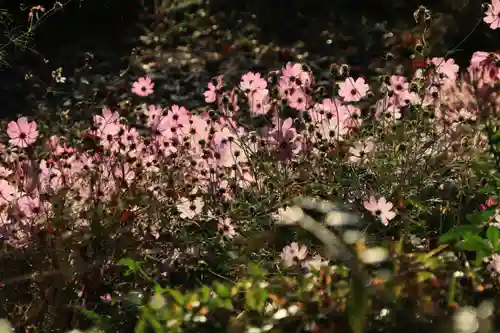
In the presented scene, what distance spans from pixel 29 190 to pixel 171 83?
6.08 meters

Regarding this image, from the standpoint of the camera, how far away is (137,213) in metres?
3.24

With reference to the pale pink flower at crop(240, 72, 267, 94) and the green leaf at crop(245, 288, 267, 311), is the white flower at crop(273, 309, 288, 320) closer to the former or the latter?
the green leaf at crop(245, 288, 267, 311)

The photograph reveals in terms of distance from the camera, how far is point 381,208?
9.42ft

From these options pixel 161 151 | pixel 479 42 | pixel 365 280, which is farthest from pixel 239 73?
pixel 365 280

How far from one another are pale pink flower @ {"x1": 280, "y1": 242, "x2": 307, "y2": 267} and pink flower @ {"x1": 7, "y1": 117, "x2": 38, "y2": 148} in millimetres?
1174

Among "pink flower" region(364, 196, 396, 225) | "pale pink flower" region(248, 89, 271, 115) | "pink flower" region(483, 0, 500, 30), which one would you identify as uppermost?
"pink flower" region(483, 0, 500, 30)

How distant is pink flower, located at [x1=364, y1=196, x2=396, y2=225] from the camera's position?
2.84 meters

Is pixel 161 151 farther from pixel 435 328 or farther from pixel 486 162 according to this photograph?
pixel 435 328

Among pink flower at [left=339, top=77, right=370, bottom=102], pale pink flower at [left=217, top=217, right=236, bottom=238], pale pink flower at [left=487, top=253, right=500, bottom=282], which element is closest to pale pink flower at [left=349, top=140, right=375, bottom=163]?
pink flower at [left=339, top=77, right=370, bottom=102]

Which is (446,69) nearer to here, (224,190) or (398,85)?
(398,85)

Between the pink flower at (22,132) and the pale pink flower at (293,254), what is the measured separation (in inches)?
46.2

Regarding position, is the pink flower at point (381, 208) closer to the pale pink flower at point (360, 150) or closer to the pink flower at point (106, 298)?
the pale pink flower at point (360, 150)

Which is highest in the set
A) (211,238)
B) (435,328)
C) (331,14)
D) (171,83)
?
(331,14)

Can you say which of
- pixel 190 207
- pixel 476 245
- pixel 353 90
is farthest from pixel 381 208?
pixel 476 245
